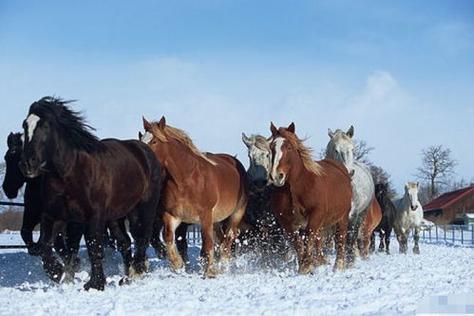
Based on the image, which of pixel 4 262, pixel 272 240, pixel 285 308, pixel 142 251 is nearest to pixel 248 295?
pixel 285 308

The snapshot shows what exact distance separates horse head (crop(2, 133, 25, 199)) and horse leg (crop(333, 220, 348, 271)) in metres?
4.67

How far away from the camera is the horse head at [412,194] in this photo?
19.5m

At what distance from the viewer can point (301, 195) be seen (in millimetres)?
8578

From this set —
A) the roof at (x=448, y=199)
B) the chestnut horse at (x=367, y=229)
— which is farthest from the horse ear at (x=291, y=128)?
the roof at (x=448, y=199)

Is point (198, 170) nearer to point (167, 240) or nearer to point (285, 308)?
point (167, 240)

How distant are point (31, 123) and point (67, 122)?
0.50 metres

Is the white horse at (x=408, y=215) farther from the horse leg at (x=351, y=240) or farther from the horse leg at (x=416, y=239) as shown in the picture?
the horse leg at (x=351, y=240)

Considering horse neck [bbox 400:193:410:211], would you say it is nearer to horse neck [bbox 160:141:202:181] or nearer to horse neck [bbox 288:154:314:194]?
horse neck [bbox 288:154:314:194]

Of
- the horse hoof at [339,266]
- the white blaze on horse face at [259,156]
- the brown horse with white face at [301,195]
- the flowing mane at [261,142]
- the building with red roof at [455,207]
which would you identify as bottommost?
the horse hoof at [339,266]

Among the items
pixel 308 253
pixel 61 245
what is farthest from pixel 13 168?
pixel 308 253

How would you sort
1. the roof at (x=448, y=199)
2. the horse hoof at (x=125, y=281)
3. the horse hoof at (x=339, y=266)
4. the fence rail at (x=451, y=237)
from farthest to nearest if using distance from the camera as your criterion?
the roof at (x=448, y=199) < the fence rail at (x=451, y=237) < the horse hoof at (x=339, y=266) < the horse hoof at (x=125, y=281)

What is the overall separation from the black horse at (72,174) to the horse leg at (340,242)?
3388 millimetres

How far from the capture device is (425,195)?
260 ft

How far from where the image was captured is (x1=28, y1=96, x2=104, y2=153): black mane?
22.5 ft
